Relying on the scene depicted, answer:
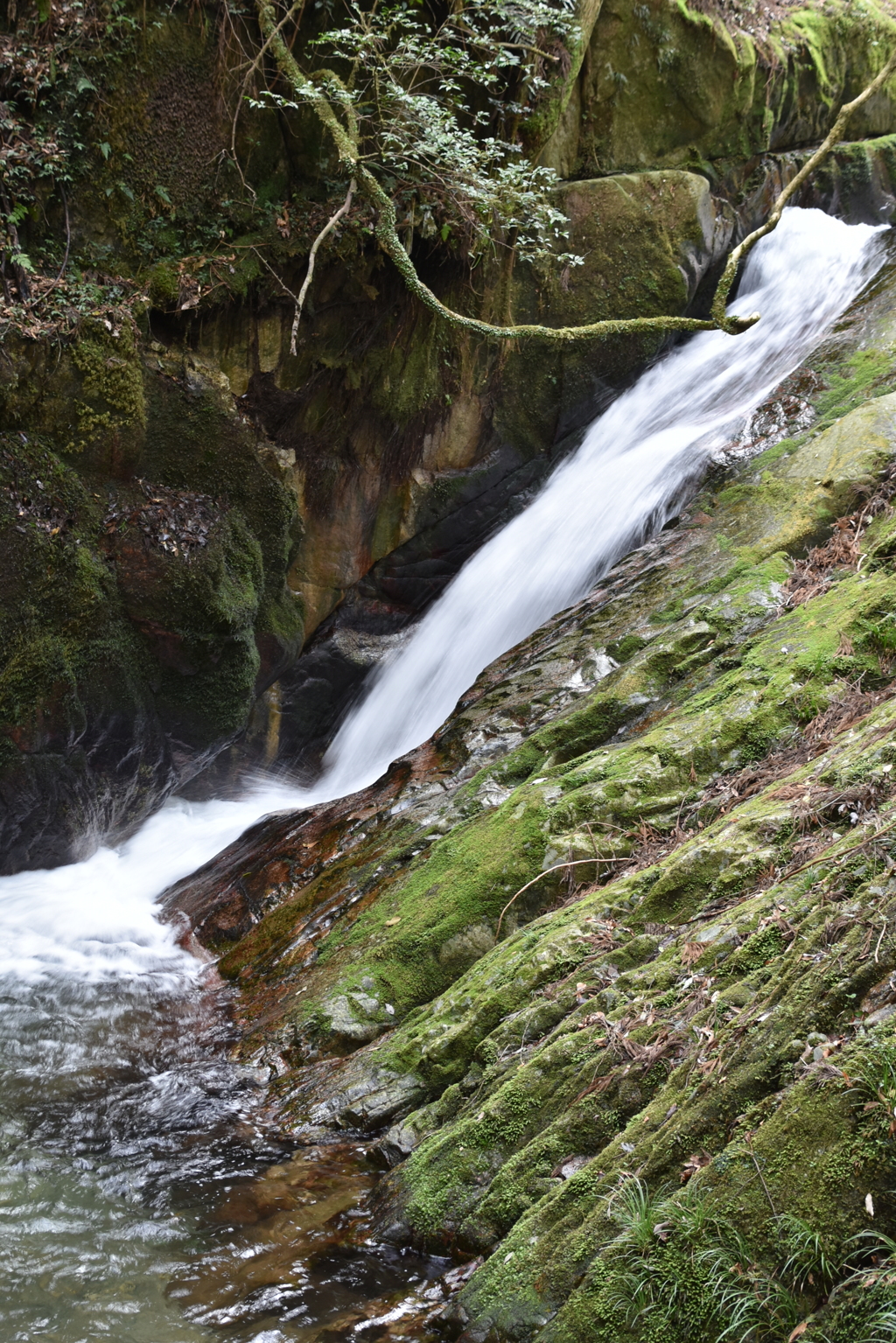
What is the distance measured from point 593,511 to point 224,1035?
6.48m

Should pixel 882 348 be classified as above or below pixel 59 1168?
below

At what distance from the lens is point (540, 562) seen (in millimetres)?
9711

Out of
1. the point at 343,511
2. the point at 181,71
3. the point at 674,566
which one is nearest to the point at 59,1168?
the point at 674,566

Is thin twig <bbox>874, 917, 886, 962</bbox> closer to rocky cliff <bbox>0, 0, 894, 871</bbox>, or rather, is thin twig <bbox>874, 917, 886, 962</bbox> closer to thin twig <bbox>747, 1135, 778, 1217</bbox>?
thin twig <bbox>747, 1135, 778, 1217</bbox>

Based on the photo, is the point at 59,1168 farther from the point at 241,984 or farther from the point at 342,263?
the point at 342,263

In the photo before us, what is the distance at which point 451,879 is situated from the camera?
5270 mm

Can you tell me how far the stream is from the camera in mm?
3086

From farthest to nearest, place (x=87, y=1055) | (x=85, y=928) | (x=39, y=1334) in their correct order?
1. (x=85, y=928)
2. (x=87, y=1055)
3. (x=39, y=1334)

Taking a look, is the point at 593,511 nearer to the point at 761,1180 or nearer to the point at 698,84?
the point at 698,84

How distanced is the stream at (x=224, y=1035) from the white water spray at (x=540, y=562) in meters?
0.03

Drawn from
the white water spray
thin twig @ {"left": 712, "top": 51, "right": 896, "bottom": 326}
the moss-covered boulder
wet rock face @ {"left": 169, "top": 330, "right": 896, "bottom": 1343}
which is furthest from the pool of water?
the moss-covered boulder

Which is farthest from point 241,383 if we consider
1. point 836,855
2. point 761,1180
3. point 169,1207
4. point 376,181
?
point 761,1180

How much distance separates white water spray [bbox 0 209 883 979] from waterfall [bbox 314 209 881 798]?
0.02m

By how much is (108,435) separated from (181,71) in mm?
3139
